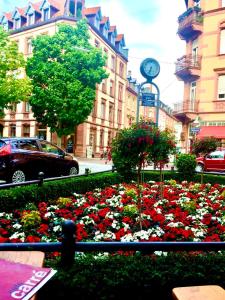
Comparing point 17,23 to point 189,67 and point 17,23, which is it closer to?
point 17,23

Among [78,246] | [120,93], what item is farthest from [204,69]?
[78,246]

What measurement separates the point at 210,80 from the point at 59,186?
67.0 feet

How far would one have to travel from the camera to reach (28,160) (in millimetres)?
11875

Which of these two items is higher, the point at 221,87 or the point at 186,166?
the point at 221,87

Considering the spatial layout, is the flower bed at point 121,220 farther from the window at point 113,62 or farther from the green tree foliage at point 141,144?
the window at point 113,62

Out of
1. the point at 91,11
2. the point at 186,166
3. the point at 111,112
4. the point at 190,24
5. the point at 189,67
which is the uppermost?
the point at 91,11

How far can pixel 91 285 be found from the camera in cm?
243

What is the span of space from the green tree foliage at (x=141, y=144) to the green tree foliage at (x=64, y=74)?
23.0m

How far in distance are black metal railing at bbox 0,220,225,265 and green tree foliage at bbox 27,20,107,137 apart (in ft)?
91.7

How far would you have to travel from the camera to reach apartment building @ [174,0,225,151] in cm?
2542

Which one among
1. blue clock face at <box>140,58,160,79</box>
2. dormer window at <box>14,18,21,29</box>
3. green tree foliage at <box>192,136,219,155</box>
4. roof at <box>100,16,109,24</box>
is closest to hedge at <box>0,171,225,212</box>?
green tree foliage at <box>192,136,219,155</box>

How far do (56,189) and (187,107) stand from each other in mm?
20336

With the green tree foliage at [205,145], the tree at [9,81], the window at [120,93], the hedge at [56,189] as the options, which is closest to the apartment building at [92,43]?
the window at [120,93]

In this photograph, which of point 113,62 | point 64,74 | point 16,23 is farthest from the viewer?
point 113,62
